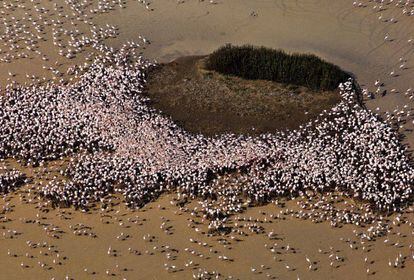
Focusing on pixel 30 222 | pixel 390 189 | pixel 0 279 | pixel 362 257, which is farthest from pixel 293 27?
pixel 0 279

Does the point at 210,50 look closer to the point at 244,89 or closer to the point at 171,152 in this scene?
the point at 244,89

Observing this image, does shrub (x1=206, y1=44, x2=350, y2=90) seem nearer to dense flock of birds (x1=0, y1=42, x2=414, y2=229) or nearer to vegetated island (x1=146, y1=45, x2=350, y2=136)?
vegetated island (x1=146, y1=45, x2=350, y2=136)

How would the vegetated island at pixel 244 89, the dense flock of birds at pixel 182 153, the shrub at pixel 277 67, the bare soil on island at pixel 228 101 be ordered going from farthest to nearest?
the shrub at pixel 277 67, the vegetated island at pixel 244 89, the bare soil on island at pixel 228 101, the dense flock of birds at pixel 182 153

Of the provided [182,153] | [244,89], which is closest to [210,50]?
[244,89]

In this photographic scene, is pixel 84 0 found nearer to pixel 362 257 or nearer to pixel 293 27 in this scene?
pixel 293 27

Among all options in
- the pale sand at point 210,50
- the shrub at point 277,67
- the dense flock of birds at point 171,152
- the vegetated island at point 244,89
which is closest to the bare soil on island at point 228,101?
the vegetated island at point 244,89

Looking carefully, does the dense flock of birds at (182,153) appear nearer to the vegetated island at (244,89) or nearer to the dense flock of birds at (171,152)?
the dense flock of birds at (171,152)

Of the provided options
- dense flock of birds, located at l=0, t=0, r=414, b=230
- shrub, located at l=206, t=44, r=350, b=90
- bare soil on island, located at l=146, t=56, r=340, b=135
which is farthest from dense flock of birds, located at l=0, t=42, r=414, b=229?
shrub, located at l=206, t=44, r=350, b=90
